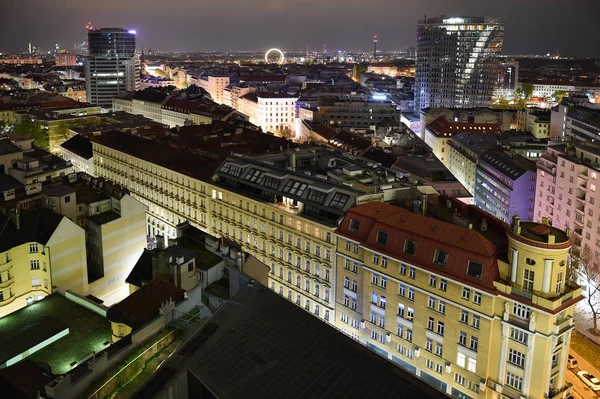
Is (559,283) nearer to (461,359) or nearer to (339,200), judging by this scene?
(461,359)

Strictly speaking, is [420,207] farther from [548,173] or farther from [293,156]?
[548,173]

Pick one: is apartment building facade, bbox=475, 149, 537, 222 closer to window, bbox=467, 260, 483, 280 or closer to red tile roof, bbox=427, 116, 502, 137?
red tile roof, bbox=427, 116, 502, 137

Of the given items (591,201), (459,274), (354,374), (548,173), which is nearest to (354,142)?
(548,173)

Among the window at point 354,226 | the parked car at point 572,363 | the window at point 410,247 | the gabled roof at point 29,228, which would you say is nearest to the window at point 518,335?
the window at point 410,247

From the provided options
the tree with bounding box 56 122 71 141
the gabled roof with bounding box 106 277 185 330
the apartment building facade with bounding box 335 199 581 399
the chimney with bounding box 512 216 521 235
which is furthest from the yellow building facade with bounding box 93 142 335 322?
the tree with bounding box 56 122 71 141

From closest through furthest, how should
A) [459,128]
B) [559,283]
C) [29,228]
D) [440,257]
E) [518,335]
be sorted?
[559,283]
[518,335]
[440,257]
[29,228]
[459,128]

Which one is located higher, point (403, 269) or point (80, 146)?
point (80, 146)

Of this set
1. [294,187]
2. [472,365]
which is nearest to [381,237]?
[472,365]
